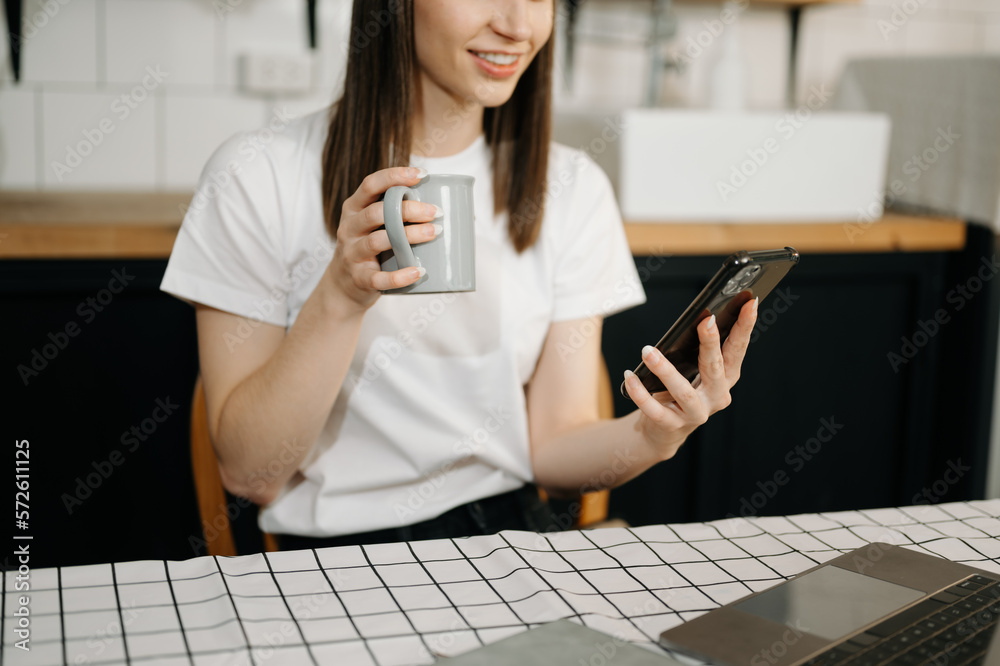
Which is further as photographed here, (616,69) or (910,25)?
(910,25)

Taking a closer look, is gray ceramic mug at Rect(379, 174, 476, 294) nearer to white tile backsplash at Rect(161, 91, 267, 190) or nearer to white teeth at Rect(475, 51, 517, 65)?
white teeth at Rect(475, 51, 517, 65)

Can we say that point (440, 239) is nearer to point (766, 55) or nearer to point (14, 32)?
point (14, 32)

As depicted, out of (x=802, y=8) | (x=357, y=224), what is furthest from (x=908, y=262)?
(x=357, y=224)

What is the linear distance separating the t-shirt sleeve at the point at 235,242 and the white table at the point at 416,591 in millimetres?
386

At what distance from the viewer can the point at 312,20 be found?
5.70 ft

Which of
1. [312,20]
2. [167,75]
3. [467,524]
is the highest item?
[312,20]

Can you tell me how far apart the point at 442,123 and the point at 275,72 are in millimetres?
783

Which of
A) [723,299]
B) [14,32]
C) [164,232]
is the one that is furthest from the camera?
[14,32]

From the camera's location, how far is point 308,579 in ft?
2.14

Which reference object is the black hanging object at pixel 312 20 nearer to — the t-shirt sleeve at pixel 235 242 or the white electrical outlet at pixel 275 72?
the white electrical outlet at pixel 275 72

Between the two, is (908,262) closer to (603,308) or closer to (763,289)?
(603,308)

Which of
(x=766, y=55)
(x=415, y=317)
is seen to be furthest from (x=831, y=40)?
(x=415, y=317)

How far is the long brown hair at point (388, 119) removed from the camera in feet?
3.26

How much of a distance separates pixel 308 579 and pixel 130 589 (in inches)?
4.6
